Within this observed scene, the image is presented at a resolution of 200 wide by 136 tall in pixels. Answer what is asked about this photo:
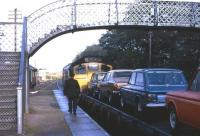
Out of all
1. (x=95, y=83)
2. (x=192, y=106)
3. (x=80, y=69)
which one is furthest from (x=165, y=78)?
(x=80, y=69)

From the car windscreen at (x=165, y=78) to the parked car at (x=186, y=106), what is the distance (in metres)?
3.72

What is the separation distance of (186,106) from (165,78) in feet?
18.6

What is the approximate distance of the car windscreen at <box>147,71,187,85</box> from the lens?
17.7 metres

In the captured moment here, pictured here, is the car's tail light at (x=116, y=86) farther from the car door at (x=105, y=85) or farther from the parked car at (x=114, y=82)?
the car door at (x=105, y=85)

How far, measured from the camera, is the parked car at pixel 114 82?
24109 mm

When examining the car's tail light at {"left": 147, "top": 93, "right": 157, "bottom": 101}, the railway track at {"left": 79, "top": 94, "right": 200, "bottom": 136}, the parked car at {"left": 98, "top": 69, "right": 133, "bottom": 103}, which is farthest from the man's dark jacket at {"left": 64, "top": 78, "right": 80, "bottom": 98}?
the car's tail light at {"left": 147, "top": 93, "right": 157, "bottom": 101}

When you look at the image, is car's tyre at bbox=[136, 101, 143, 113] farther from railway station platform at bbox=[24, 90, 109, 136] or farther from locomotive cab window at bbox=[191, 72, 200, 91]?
locomotive cab window at bbox=[191, 72, 200, 91]

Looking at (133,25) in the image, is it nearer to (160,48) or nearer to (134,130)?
(134,130)

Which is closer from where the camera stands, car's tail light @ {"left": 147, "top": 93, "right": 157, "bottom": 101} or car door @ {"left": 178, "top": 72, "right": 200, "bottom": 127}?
car door @ {"left": 178, "top": 72, "right": 200, "bottom": 127}

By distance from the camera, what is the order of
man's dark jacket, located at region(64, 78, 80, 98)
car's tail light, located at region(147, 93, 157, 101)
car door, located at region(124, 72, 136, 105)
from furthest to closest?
man's dark jacket, located at region(64, 78, 80, 98) → car door, located at region(124, 72, 136, 105) → car's tail light, located at region(147, 93, 157, 101)

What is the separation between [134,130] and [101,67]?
968 inches

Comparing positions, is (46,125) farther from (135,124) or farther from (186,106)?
(186,106)

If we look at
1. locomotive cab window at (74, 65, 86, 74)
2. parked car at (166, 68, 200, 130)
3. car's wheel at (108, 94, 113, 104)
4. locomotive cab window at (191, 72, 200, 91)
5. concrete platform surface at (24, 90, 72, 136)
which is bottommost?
concrete platform surface at (24, 90, 72, 136)

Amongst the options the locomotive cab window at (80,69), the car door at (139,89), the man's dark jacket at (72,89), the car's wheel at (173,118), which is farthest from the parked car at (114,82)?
the locomotive cab window at (80,69)
